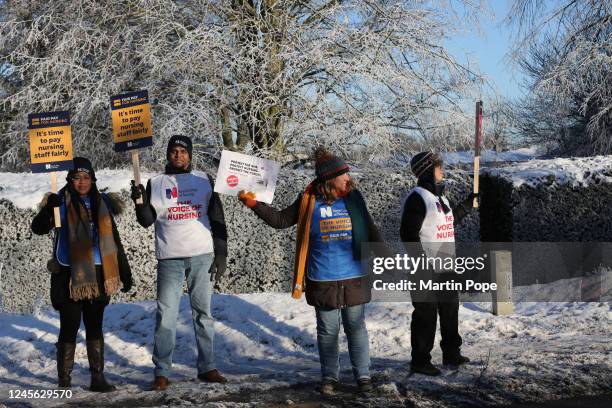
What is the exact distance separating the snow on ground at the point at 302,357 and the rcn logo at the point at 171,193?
146 cm

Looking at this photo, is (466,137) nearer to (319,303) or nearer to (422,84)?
(422,84)

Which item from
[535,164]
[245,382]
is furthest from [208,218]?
[535,164]

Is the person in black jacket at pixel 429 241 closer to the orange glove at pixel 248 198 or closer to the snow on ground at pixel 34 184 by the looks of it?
the orange glove at pixel 248 198

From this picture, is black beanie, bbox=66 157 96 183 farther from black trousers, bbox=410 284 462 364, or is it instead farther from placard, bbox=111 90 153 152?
black trousers, bbox=410 284 462 364

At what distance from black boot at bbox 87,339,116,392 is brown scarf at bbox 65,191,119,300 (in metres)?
0.40

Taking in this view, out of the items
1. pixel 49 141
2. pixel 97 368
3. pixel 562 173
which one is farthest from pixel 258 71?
pixel 97 368

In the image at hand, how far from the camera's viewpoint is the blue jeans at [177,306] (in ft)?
20.0

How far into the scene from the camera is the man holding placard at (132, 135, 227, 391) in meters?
6.12

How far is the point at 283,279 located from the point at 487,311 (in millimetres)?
2841

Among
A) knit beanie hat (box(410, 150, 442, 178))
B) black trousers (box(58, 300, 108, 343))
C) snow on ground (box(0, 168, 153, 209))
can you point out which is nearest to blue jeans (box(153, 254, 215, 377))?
black trousers (box(58, 300, 108, 343))

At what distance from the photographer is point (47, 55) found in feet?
48.7

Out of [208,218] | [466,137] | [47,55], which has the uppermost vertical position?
[47,55]

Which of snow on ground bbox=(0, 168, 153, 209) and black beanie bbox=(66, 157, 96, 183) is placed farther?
snow on ground bbox=(0, 168, 153, 209)

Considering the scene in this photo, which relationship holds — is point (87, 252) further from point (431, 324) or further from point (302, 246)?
point (431, 324)
